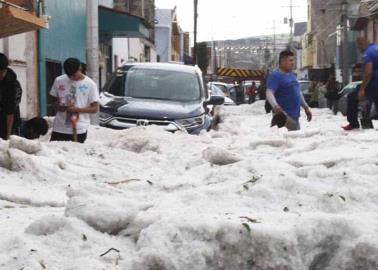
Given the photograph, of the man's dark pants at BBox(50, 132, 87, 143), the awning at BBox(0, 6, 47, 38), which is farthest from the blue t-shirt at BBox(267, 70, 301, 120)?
the awning at BBox(0, 6, 47, 38)

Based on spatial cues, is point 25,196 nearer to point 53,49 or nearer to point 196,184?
point 196,184

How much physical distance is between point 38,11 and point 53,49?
298 cm

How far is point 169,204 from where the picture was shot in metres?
4.06

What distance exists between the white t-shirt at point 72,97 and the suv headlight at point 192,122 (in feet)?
9.56

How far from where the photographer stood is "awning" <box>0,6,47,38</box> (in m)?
10.4

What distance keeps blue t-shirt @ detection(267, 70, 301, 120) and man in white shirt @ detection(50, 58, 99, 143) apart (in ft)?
8.74

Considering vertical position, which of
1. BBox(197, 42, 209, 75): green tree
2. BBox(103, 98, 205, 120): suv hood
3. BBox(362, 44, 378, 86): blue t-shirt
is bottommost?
BBox(103, 98, 205, 120): suv hood

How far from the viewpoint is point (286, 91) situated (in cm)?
1009

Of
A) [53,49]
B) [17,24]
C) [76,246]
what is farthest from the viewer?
[53,49]

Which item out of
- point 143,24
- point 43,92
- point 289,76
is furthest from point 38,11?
point 143,24

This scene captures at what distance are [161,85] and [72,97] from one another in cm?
415

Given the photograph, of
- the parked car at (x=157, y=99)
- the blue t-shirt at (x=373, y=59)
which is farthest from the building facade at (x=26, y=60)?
the blue t-shirt at (x=373, y=59)

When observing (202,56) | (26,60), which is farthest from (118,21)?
(202,56)

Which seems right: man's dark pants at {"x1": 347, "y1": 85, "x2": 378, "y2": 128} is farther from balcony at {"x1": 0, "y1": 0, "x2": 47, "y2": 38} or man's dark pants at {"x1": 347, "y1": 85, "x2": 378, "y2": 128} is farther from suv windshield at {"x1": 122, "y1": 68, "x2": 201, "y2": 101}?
balcony at {"x1": 0, "y1": 0, "x2": 47, "y2": 38}
